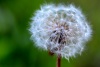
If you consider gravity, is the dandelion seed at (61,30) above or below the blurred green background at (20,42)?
below

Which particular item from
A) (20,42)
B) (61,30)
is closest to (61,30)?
(61,30)

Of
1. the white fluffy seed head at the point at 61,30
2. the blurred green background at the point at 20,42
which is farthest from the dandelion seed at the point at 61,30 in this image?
the blurred green background at the point at 20,42

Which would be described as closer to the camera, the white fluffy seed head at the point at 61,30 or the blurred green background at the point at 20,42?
the white fluffy seed head at the point at 61,30

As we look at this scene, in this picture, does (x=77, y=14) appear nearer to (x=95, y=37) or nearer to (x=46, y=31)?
(x=46, y=31)

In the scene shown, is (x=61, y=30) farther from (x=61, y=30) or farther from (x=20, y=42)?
(x=20, y=42)

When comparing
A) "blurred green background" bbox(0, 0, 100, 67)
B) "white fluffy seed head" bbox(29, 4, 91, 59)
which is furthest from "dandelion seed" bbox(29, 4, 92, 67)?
"blurred green background" bbox(0, 0, 100, 67)

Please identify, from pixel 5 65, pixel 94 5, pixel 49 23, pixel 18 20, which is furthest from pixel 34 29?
pixel 94 5

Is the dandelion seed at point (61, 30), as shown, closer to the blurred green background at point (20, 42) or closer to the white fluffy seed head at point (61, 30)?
the white fluffy seed head at point (61, 30)

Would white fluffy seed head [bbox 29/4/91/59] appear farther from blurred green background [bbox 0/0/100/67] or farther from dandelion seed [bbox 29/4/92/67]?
blurred green background [bbox 0/0/100/67]

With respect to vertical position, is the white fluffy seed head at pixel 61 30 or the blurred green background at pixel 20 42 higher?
the blurred green background at pixel 20 42
